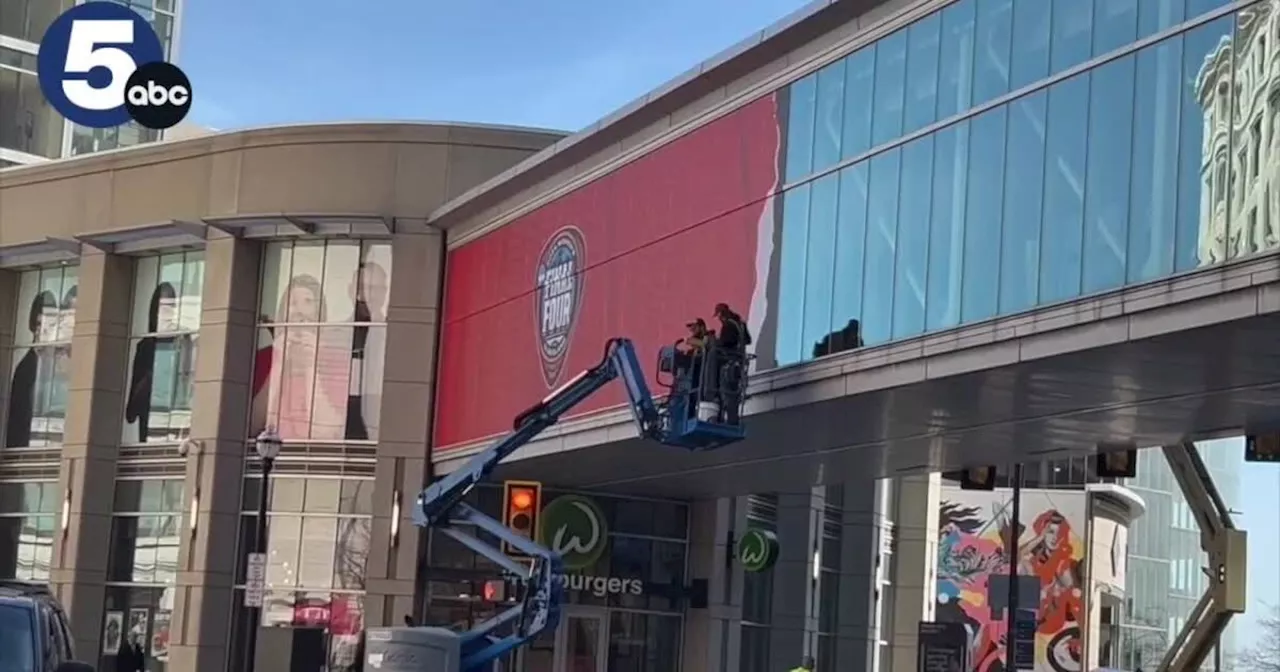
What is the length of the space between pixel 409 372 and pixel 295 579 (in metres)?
4.50

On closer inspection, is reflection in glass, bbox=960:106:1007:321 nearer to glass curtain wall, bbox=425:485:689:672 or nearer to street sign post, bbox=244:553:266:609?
street sign post, bbox=244:553:266:609

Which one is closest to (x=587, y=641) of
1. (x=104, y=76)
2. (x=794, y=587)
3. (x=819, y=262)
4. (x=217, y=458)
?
(x=794, y=587)

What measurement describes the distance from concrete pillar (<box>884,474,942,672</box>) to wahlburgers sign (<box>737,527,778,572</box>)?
13.5 m

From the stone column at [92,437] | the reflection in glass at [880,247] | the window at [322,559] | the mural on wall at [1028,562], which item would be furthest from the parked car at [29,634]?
the mural on wall at [1028,562]

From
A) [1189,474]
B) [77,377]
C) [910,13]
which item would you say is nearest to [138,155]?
[77,377]

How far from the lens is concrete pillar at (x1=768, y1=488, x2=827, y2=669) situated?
44.3 meters

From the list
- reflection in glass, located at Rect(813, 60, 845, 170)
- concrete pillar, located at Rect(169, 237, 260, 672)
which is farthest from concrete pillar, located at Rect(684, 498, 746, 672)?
reflection in glass, located at Rect(813, 60, 845, 170)

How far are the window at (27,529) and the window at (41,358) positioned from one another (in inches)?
42.3

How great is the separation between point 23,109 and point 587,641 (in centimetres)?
3688

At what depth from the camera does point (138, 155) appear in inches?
1639

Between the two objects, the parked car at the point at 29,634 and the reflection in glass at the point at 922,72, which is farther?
the reflection in glass at the point at 922,72

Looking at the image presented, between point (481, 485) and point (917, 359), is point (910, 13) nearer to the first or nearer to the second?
point (917, 359)

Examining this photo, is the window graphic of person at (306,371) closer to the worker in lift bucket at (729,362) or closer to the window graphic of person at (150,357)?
the window graphic of person at (150,357)

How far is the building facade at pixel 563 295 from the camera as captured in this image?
2134cm
